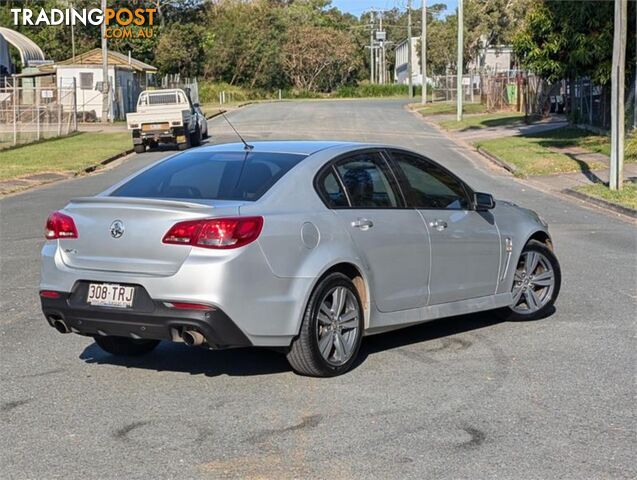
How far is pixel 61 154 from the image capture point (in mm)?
29984

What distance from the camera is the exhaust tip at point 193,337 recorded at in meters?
6.08

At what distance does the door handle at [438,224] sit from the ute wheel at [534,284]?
1219 mm

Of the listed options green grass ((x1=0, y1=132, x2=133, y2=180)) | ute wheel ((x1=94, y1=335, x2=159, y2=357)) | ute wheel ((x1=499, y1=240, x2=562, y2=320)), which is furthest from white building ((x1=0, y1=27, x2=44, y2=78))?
ute wheel ((x1=94, y1=335, x2=159, y2=357))

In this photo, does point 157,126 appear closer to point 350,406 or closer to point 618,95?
point 618,95

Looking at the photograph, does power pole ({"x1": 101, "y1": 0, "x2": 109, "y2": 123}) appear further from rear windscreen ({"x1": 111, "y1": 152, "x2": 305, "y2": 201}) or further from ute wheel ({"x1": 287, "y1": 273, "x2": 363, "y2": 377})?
ute wheel ({"x1": 287, "y1": 273, "x2": 363, "y2": 377})

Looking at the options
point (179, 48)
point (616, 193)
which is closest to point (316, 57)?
point (179, 48)

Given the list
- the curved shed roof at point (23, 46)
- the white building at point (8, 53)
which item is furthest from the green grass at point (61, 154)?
the curved shed roof at point (23, 46)

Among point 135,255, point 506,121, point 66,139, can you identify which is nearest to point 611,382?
point 135,255

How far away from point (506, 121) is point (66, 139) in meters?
20.1

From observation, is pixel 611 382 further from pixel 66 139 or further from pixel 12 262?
pixel 66 139

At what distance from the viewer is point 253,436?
551 cm

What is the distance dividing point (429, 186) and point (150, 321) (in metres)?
2.67

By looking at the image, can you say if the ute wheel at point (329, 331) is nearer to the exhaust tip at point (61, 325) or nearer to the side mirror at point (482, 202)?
the exhaust tip at point (61, 325)

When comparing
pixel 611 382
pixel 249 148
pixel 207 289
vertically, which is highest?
pixel 249 148
